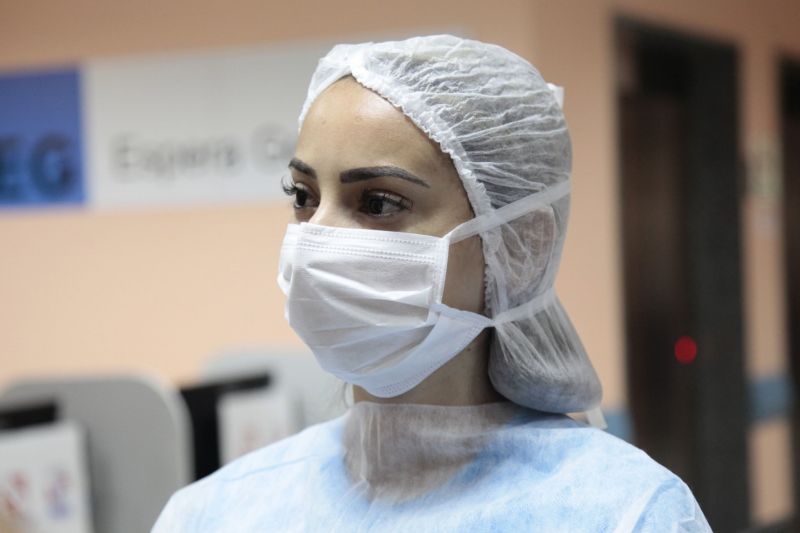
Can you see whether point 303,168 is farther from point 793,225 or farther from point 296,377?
point 793,225

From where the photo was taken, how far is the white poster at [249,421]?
2801 mm

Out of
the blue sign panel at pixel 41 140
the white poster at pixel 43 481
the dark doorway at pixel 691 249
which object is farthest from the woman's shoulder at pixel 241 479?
the dark doorway at pixel 691 249

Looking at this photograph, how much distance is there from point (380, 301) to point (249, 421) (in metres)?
1.72

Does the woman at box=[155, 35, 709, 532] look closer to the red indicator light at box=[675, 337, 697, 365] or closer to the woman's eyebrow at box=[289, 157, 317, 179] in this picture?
the woman's eyebrow at box=[289, 157, 317, 179]

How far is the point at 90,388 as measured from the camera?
8.74 ft

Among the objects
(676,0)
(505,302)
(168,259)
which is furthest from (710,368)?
(505,302)

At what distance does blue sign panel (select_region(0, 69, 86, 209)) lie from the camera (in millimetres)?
3887

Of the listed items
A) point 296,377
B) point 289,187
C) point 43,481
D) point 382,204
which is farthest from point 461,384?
point 296,377

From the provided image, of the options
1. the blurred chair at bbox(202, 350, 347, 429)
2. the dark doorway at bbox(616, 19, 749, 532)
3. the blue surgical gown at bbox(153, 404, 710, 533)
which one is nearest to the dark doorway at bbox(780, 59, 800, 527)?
the dark doorway at bbox(616, 19, 749, 532)

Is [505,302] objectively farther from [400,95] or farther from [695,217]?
[695,217]

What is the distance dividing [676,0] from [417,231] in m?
3.23

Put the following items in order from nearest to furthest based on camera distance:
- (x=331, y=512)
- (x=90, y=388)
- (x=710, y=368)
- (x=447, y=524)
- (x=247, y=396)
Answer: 1. (x=447, y=524)
2. (x=331, y=512)
3. (x=90, y=388)
4. (x=247, y=396)
5. (x=710, y=368)

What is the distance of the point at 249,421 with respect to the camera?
2828 millimetres

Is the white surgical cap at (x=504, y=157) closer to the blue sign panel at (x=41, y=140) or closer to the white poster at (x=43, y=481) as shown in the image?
the white poster at (x=43, y=481)
